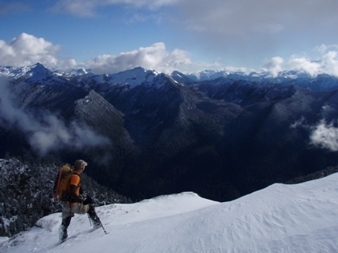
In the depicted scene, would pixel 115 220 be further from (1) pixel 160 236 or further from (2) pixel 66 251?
(1) pixel 160 236

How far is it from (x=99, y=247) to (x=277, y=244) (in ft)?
26.7

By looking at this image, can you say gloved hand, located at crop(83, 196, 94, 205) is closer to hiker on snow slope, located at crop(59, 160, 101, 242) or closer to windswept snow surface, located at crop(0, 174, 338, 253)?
hiker on snow slope, located at crop(59, 160, 101, 242)

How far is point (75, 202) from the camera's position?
49.5ft

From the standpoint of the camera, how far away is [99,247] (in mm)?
13688

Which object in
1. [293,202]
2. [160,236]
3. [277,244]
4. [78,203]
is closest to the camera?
[277,244]

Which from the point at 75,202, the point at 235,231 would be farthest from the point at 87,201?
the point at 235,231

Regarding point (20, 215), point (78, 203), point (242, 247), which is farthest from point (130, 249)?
point (20, 215)

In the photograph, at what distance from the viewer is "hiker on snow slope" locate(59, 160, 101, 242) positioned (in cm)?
1379

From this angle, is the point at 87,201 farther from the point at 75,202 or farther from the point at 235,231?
the point at 235,231

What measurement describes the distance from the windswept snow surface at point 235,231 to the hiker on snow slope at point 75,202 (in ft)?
3.10

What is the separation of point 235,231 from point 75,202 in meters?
8.26

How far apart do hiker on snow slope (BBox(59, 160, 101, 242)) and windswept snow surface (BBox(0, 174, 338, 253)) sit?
945mm

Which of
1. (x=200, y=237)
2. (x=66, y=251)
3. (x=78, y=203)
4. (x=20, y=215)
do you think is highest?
(x=78, y=203)

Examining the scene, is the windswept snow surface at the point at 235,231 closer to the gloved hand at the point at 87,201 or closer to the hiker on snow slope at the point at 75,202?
the hiker on snow slope at the point at 75,202
